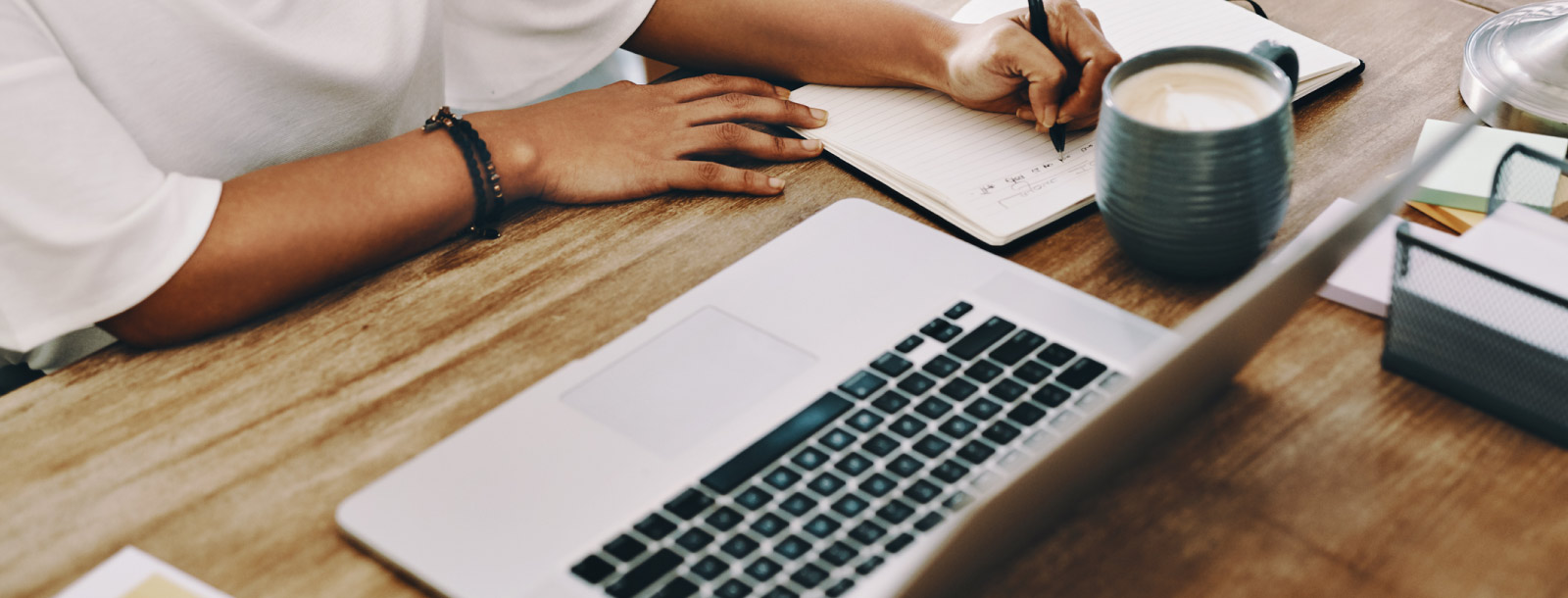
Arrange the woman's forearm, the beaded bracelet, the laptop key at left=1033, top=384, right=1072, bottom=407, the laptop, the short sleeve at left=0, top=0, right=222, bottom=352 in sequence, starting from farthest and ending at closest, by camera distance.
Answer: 1. the woman's forearm
2. the beaded bracelet
3. the short sleeve at left=0, top=0, right=222, bottom=352
4. the laptop key at left=1033, top=384, right=1072, bottom=407
5. the laptop

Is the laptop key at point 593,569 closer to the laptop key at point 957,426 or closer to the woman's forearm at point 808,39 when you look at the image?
the laptop key at point 957,426

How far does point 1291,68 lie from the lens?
731 millimetres

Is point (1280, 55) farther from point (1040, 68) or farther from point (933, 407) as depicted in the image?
point (933, 407)

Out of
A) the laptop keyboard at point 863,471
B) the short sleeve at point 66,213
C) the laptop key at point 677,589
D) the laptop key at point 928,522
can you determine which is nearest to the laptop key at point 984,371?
the laptop keyboard at point 863,471

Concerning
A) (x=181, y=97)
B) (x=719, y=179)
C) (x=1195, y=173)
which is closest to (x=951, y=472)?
(x=1195, y=173)

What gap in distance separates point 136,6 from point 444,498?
52 centimetres

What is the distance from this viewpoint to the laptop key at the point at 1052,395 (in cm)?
57

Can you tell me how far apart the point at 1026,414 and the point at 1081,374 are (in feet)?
0.15

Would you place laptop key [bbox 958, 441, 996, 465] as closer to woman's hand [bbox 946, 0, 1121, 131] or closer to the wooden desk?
the wooden desk

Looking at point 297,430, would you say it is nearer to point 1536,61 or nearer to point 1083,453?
point 1083,453

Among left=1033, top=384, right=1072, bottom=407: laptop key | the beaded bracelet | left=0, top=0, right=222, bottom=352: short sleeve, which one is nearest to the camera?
left=1033, top=384, right=1072, bottom=407: laptop key

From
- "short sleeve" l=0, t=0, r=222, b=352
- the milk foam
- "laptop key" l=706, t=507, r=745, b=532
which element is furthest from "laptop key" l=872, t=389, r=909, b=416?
"short sleeve" l=0, t=0, r=222, b=352

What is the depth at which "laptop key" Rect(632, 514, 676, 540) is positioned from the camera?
1.71ft

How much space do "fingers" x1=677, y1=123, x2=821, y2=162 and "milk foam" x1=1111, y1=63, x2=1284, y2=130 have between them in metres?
0.27
